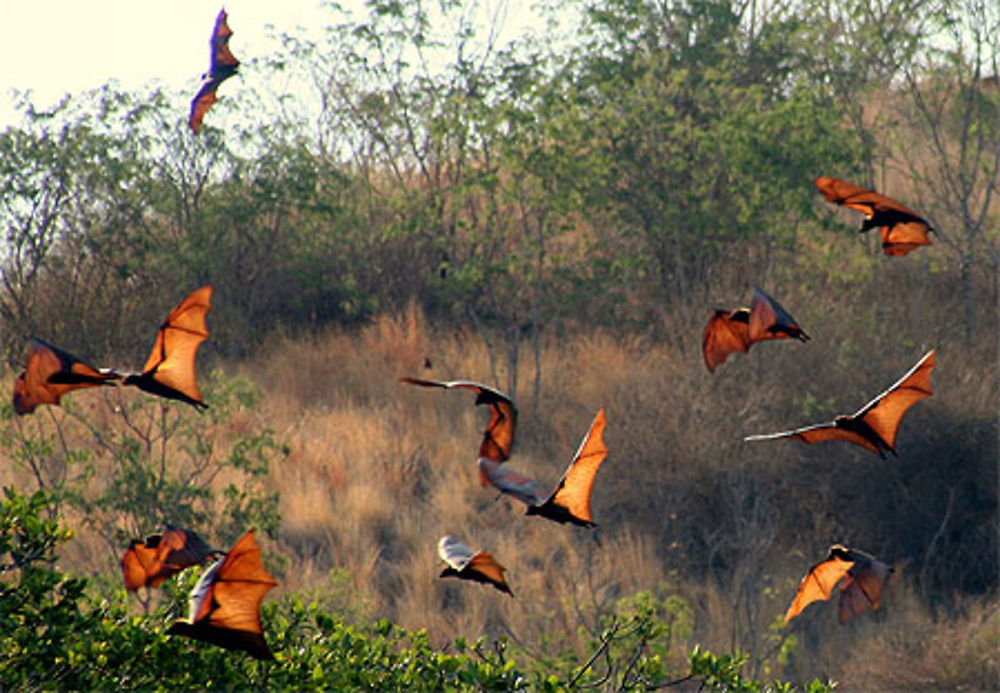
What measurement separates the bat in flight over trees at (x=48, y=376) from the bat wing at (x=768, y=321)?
62.8 inches

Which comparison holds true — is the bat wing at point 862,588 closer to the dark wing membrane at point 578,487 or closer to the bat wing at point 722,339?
the bat wing at point 722,339

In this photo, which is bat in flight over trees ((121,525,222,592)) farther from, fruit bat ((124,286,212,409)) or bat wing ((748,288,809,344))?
bat wing ((748,288,809,344))

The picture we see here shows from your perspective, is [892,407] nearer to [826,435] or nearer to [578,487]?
[826,435]

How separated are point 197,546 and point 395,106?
12301 mm

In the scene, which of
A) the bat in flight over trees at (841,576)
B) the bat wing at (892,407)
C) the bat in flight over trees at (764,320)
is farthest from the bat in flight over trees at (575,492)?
the bat in flight over trees at (841,576)

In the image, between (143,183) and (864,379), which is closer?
(864,379)

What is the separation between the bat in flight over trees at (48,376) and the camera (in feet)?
10.2

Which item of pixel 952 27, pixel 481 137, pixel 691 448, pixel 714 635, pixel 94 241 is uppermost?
pixel 952 27

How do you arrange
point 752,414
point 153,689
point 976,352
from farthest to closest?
1. point 976,352
2. point 752,414
3. point 153,689

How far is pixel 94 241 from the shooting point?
14766 mm

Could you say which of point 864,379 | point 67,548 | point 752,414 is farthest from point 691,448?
point 67,548

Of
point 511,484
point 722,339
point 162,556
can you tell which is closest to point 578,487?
point 511,484

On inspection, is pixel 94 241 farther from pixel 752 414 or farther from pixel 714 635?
pixel 714 635

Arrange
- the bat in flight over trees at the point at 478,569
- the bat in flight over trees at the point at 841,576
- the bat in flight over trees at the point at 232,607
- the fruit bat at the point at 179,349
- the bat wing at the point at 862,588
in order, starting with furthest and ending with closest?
the bat wing at the point at 862,588 → the bat in flight over trees at the point at 841,576 → the fruit bat at the point at 179,349 → the bat in flight over trees at the point at 478,569 → the bat in flight over trees at the point at 232,607
